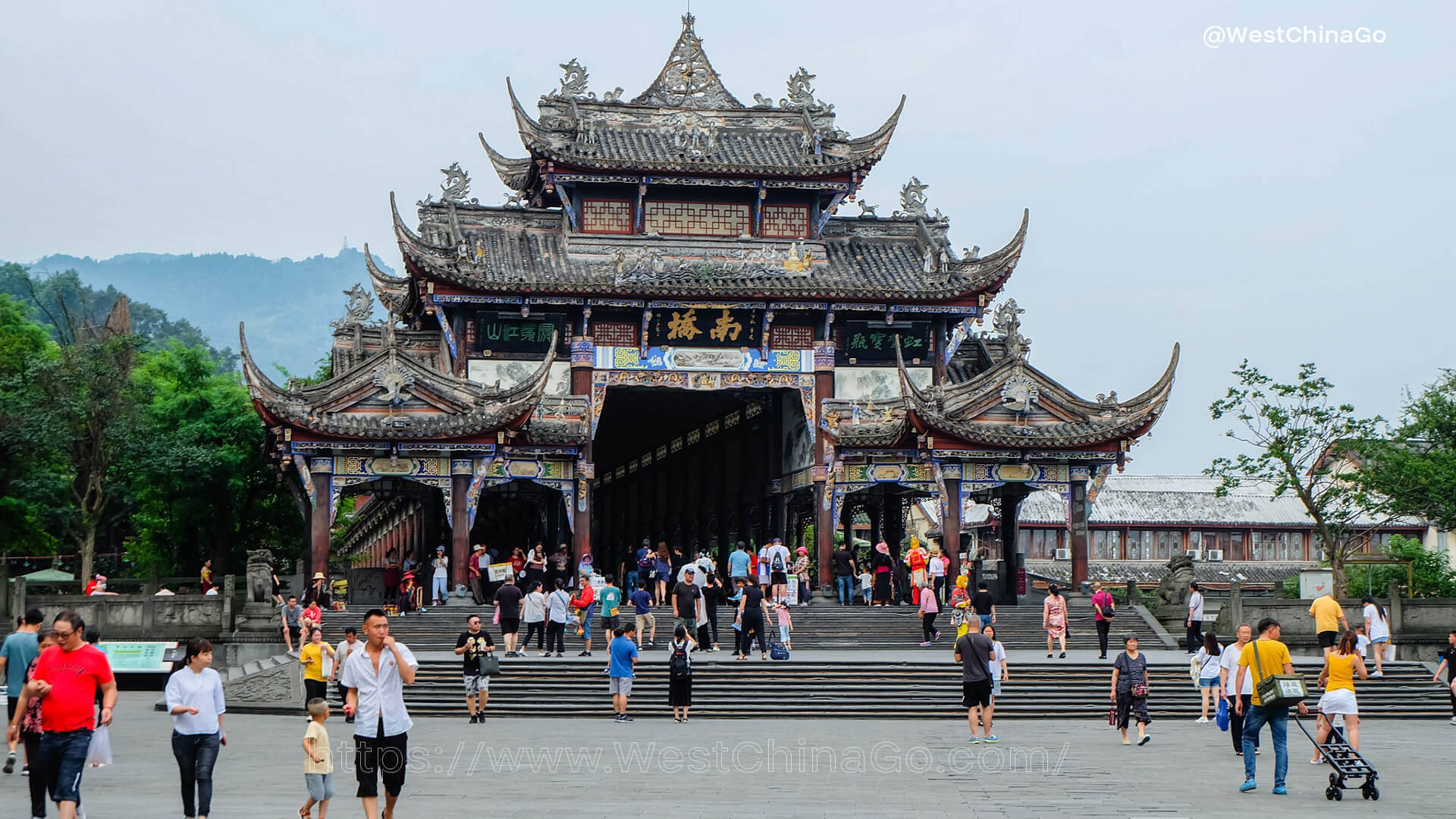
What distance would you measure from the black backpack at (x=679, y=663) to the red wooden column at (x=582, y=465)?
1098 cm

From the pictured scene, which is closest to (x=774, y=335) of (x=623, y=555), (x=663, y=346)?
(x=663, y=346)

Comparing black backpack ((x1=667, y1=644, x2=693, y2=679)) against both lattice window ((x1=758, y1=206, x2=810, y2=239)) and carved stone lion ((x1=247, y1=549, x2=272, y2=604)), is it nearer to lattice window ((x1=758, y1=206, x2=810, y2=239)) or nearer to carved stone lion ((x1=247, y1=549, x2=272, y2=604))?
carved stone lion ((x1=247, y1=549, x2=272, y2=604))

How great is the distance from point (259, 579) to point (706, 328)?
12.4 m

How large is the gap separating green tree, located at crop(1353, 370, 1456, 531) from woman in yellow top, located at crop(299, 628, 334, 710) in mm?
35710

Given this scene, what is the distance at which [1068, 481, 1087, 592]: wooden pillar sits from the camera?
34.9 metres

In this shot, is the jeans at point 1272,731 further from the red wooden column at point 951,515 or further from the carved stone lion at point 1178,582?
the red wooden column at point 951,515

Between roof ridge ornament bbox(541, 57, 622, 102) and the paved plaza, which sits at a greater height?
roof ridge ornament bbox(541, 57, 622, 102)

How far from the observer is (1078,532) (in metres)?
35.1

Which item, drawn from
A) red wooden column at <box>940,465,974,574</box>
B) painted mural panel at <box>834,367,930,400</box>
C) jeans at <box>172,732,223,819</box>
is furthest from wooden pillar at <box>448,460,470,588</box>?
jeans at <box>172,732,223,819</box>

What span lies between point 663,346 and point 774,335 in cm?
261

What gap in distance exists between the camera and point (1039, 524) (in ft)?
201

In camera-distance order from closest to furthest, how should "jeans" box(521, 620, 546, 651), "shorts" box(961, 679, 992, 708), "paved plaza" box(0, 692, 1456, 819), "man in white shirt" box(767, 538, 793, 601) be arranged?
"paved plaza" box(0, 692, 1456, 819), "shorts" box(961, 679, 992, 708), "jeans" box(521, 620, 546, 651), "man in white shirt" box(767, 538, 793, 601)

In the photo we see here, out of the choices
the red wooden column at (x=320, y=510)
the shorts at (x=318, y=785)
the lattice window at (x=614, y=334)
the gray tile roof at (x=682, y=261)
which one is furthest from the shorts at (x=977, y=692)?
the lattice window at (x=614, y=334)

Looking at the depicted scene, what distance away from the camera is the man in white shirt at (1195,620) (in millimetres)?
28141
